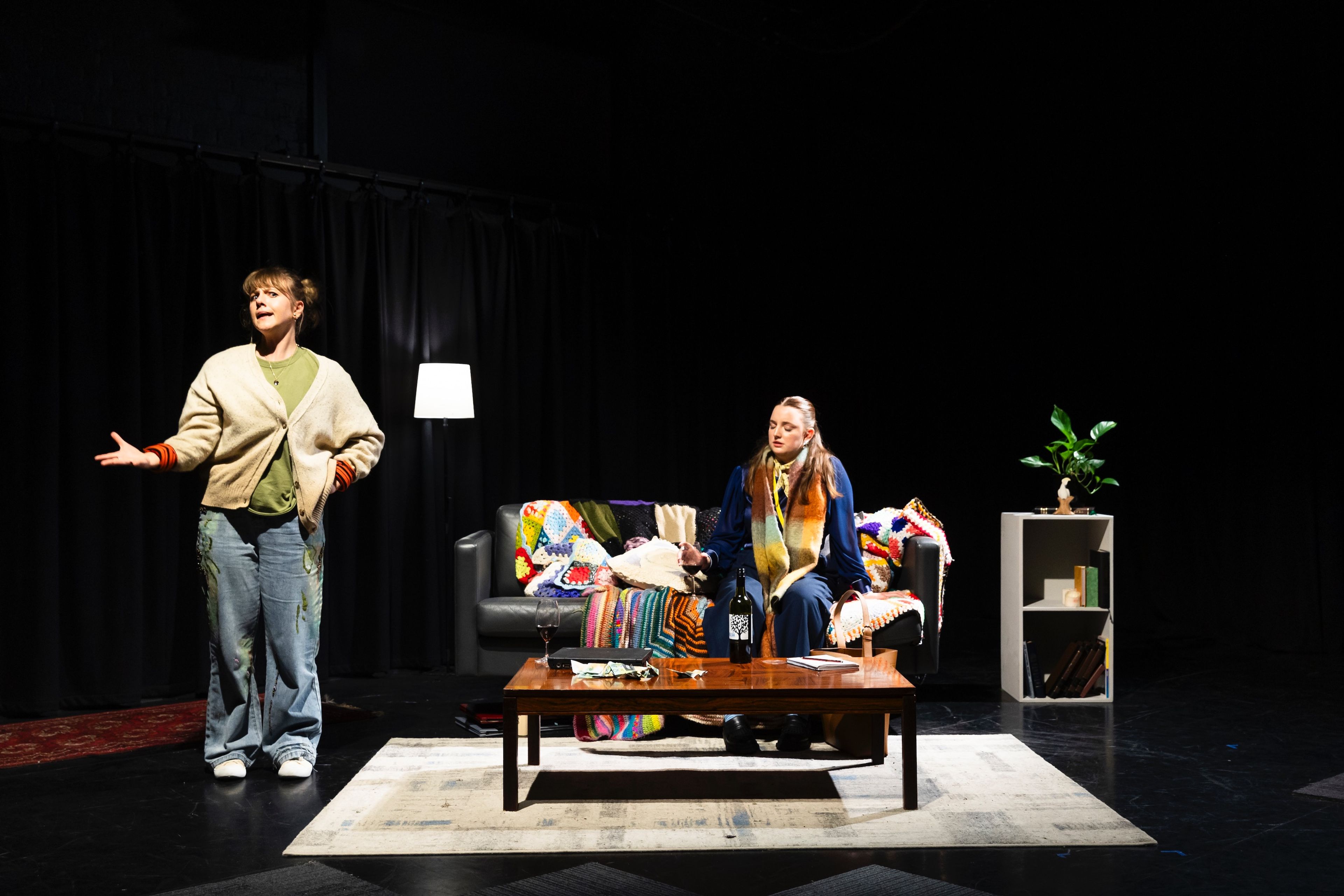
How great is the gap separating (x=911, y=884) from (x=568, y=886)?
0.72m

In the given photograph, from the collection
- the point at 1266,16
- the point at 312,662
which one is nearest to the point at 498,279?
the point at 312,662

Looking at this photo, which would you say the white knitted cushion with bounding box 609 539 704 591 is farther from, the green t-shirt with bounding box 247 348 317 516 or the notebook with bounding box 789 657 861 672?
the green t-shirt with bounding box 247 348 317 516

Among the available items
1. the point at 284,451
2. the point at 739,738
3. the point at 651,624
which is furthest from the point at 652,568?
the point at 284,451

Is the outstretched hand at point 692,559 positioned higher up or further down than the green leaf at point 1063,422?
further down

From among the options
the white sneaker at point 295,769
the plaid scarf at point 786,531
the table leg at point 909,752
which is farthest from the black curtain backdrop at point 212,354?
the table leg at point 909,752

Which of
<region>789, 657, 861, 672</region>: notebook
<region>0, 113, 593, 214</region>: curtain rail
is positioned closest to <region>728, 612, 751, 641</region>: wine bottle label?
<region>789, 657, 861, 672</region>: notebook

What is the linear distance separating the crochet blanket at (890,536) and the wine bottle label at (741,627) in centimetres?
125

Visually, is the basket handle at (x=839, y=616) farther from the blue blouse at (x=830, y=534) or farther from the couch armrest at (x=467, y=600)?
the couch armrest at (x=467, y=600)

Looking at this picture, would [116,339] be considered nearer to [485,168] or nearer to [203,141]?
[203,141]

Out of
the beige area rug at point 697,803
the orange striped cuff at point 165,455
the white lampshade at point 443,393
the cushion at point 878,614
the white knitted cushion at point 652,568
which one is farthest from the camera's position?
the white lampshade at point 443,393

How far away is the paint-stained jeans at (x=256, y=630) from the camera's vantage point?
316cm

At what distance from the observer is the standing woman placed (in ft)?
10.4

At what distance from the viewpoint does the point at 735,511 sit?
3.84 metres

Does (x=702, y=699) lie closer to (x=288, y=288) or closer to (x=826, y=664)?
(x=826, y=664)
